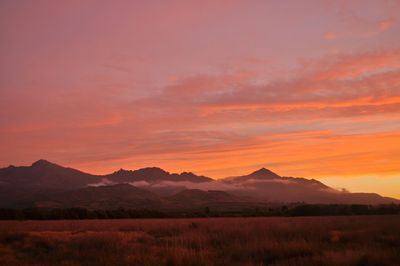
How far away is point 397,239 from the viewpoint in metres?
20.7

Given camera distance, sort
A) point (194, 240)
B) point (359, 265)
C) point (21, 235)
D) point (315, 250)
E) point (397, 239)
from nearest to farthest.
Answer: point (359, 265)
point (315, 250)
point (397, 239)
point (194, 240)
point (21, 235)

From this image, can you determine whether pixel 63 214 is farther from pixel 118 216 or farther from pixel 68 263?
pixel 68 263

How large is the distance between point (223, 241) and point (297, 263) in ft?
27.7

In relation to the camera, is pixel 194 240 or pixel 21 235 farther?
pixel 21 235

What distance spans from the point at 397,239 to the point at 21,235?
2226 cm

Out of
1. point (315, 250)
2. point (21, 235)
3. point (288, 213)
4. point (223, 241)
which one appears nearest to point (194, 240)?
point (223, 241)

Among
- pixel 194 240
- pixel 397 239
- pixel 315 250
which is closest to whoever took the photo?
pixel 315 250

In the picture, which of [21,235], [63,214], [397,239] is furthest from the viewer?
[63,214]

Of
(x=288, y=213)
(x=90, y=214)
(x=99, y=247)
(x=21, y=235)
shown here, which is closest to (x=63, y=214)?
(x=90, y=214)

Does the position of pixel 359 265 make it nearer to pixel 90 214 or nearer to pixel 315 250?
pixel 315 250

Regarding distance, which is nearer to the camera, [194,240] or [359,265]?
[359,265]

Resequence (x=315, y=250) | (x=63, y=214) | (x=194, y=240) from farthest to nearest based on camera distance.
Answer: (x=63, y=214), (x=194, y=240), (x=315, y=250)

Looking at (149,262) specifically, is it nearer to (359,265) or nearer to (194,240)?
(359,265)

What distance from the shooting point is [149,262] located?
47.9ft
